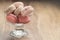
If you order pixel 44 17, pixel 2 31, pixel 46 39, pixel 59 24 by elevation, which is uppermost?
pixel 44 17

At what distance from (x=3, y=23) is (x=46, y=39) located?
454mm

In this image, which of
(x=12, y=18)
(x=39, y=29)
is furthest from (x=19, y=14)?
(x=39, y=29)

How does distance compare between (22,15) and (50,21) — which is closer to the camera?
(22,15)

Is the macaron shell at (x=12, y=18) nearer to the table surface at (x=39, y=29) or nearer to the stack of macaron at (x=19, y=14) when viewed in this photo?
the stack of macaron at (x=19, y=14)

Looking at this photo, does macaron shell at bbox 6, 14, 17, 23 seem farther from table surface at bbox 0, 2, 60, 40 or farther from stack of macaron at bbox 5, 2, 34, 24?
table surface at bbox 0, 2, 60, 40

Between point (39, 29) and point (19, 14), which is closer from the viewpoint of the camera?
point (19, 14)

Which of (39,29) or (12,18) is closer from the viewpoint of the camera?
(12,18)

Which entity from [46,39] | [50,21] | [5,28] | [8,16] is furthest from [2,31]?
[50,21]

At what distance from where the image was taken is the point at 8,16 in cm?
127

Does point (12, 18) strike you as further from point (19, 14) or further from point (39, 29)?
point (39, 29)

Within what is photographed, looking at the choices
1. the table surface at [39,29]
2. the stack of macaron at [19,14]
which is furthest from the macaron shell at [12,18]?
the table surface at [39,29]

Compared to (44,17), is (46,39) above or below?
below

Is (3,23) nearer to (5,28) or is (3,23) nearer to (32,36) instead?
(5,28)

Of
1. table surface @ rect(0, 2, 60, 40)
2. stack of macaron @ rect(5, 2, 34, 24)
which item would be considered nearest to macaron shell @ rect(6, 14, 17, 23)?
stack of macaron @ rect(5, 2, 34, 24)
